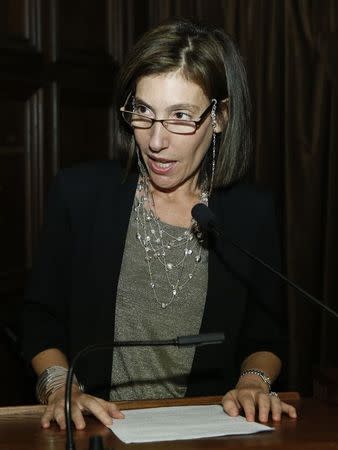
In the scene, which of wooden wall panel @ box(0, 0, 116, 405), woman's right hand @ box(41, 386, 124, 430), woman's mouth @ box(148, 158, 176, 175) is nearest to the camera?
woman's right hand @ box(41, 386, 124, 430)

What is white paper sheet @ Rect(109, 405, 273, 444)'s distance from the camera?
60.0 inches

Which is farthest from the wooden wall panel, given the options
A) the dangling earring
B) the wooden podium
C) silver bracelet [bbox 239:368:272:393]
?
the wooden podium

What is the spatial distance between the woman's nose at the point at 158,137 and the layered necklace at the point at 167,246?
27 centimetres

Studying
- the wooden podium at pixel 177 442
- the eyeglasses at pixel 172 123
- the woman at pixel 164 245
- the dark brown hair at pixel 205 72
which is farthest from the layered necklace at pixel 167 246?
the wooden podium at pixel 177 442

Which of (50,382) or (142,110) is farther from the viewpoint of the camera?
(142,110)

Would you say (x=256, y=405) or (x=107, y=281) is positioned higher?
(x=107, y=281)

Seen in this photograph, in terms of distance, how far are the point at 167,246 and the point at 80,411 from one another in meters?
0.72

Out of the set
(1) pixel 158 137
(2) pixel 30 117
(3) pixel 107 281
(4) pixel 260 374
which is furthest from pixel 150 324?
(2) pixel 30 117

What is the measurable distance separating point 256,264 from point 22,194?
1.20m

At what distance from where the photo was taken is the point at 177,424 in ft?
5.24

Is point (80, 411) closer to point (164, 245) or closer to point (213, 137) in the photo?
point (164, 245)

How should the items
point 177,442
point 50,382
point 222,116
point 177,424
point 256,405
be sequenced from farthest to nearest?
1. point 222,116
2. point 50,382
3. point 256,405
4. point 177,424
5. point 177,442

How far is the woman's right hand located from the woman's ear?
0.84m

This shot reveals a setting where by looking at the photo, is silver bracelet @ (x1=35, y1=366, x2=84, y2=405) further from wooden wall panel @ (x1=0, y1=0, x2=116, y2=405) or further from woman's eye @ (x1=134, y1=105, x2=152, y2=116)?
wooden wall panel @ (x1=0, y1=0, x2=116, y2=405)
